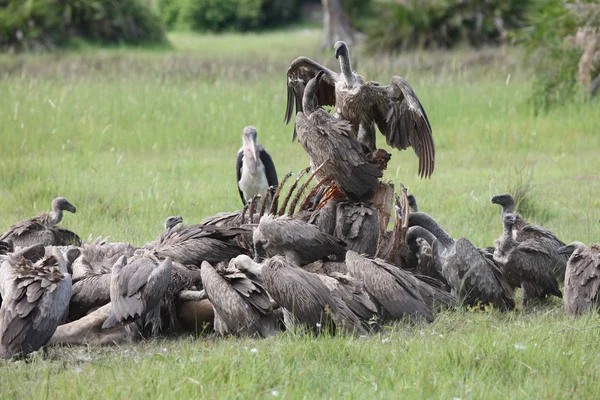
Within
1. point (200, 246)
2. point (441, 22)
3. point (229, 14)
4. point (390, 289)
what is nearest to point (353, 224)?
point (390, 289)

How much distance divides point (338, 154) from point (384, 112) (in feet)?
2.98

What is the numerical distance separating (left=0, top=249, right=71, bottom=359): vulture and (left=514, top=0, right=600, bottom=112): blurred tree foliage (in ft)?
32.4

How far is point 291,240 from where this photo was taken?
636 cm

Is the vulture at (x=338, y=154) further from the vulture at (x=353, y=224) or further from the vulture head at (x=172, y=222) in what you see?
the vulture head at (x=172, y=222)

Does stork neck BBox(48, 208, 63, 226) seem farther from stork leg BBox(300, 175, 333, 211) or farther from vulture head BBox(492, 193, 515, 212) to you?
vulture head BBox(492, 193, 515, 212)

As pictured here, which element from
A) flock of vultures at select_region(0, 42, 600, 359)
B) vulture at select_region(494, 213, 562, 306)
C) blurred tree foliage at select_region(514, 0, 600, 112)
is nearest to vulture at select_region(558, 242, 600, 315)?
flock of vultures at select_region(0, 42, 600, 359)

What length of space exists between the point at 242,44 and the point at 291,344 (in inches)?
1148

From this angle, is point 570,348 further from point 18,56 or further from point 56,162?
point 18,56

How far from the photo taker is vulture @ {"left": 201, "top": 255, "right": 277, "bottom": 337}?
5.66 m

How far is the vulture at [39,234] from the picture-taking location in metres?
7.45

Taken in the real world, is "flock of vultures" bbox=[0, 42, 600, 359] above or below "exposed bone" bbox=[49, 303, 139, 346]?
above

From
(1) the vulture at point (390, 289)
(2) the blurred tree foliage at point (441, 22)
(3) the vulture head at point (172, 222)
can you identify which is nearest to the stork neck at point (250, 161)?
(3) the vulture head at point (172, 222)

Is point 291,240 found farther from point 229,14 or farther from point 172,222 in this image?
point 229,14

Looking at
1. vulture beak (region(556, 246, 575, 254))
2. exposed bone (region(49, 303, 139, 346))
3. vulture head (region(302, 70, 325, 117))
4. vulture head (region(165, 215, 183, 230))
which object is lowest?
exposed bone (region(49, 303, 139, 346))
